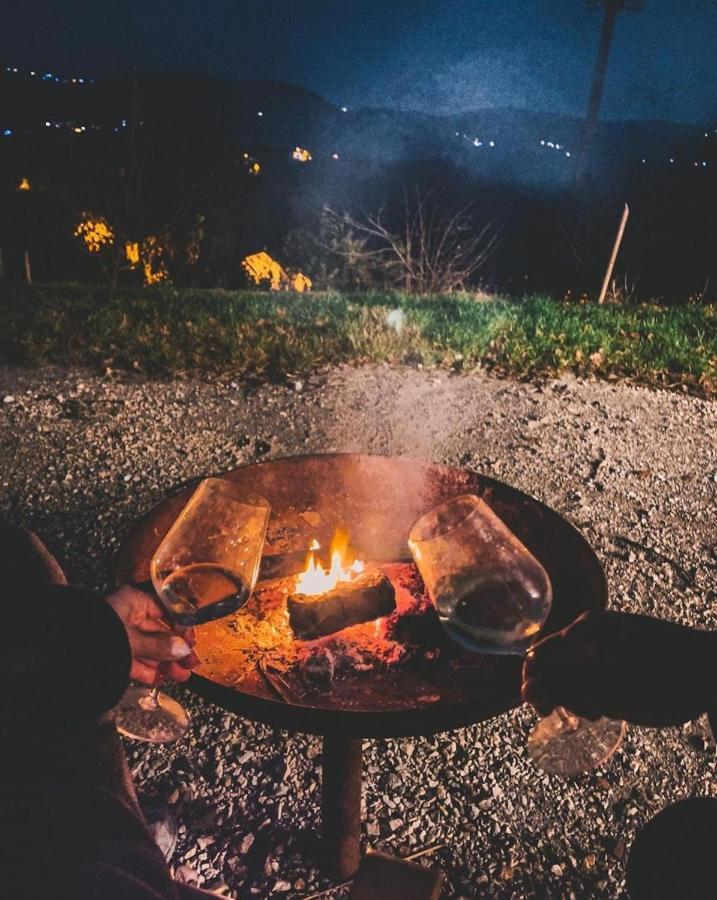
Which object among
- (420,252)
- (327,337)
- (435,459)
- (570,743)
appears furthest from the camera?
(420,252)

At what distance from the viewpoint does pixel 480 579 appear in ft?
4.31

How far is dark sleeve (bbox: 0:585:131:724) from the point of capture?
1030 mm

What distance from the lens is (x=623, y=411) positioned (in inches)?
214

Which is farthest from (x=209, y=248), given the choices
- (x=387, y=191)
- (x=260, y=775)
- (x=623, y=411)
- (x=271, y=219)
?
(x=260, y=775)

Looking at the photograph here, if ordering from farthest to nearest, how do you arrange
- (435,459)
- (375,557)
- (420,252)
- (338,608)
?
(420,252), (435,459), (375,557), (338,608)

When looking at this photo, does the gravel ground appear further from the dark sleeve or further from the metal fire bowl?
the dark sleeve

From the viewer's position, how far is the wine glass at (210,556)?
1.32 meters

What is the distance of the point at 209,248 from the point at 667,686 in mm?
25828

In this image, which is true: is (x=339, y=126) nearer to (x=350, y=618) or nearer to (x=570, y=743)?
(x=350, y=618)

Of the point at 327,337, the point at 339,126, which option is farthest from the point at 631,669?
the point at 339,126

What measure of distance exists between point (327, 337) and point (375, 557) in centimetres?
475

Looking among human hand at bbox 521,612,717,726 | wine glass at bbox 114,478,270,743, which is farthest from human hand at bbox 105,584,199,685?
human hand at bbox 521,612,717,726


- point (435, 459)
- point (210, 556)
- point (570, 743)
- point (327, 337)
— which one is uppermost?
point (210, 556)

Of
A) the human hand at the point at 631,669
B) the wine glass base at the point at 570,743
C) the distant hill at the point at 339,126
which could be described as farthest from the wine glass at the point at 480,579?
the distant hill at the point at 339,126
